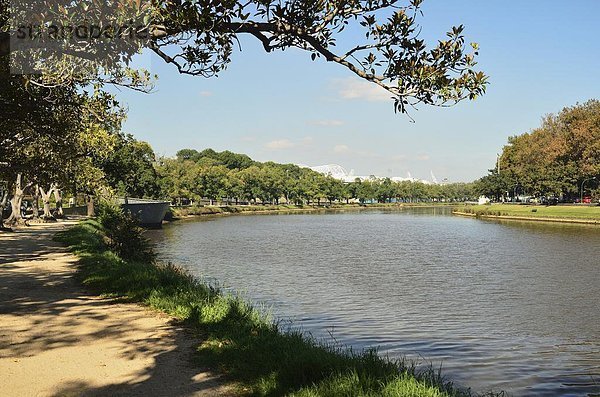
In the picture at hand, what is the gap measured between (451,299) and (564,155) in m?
77.5

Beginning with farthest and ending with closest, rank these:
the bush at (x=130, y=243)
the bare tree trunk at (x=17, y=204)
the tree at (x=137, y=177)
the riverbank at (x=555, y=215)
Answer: the riverbank at (x=555, y=215)
the tree at (x=137, y=177)
the bare tree trunk at (x=17, y=204)
the bush at (x=130, y=243)

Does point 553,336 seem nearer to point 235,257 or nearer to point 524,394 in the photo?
point 524,394

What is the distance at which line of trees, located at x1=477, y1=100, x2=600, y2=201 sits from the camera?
81.5 m

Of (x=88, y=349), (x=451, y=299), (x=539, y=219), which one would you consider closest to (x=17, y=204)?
(x=451, y=299)

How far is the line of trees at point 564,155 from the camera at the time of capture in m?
81.5

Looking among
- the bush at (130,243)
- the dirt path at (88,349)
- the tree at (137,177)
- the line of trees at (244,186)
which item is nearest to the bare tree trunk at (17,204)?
the bush at (130,243)

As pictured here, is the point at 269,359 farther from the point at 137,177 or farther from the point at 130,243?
the point at 137,177

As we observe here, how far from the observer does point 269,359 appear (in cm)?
819

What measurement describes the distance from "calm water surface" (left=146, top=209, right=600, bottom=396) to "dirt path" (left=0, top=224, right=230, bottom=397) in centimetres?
574

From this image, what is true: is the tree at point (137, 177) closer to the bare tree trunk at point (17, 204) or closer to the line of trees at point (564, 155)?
the bare tree trunk at point (17, 204)

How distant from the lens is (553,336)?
15516 mm

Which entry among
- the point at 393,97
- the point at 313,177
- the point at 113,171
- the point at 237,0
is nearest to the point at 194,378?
the point at 393,97

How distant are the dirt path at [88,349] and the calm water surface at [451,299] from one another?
574 centimetres

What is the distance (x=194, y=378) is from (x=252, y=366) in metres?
0.85
